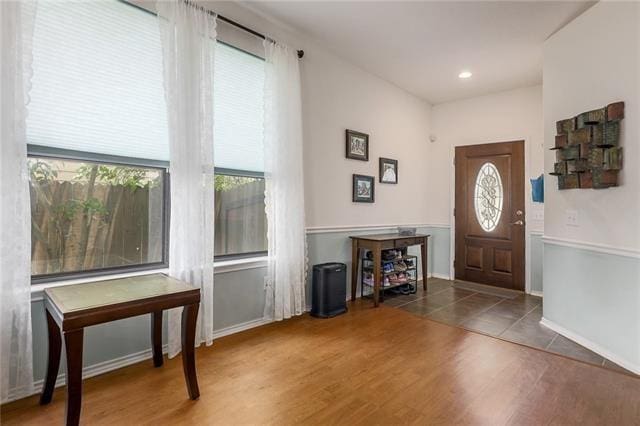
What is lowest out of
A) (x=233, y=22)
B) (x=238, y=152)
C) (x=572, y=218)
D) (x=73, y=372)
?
(x=73, y=372)

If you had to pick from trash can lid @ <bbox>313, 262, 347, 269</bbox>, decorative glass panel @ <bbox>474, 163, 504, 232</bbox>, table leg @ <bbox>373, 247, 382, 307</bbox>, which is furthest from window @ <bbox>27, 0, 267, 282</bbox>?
decorative glass panel @ <bbox>474, 163, 504, 232</bbox>

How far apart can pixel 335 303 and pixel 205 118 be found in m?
2.11

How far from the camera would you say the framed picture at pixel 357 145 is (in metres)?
3.88

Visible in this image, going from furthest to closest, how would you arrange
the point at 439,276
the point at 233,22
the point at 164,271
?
the point at 439,276 → the point at 233,22 → the point at 164,271

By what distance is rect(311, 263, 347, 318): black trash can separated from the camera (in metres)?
3.29

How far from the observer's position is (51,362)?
5.99ft

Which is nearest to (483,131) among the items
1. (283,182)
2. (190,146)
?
(283,182)

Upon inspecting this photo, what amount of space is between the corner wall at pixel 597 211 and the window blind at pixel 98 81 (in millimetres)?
3373

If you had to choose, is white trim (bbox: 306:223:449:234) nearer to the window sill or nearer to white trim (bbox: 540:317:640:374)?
the window sill

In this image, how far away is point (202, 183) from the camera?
252 cm

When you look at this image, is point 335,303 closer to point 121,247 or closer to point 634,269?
point 121,247

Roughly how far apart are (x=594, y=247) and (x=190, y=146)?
3257 mm

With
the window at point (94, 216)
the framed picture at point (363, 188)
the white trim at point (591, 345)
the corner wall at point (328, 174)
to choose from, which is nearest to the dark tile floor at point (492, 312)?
the white trim at point (591, 345)

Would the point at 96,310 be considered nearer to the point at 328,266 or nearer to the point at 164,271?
the point at 164,271
